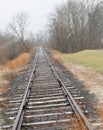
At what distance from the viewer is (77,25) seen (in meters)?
64.5

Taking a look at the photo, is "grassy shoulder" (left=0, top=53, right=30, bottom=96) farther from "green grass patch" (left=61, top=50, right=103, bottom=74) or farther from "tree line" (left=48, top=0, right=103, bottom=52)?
"tree line" (left=48, top=0, right=103, bottom=52)

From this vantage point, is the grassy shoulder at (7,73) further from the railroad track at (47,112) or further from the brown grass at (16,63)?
the railroad track at (47,112)

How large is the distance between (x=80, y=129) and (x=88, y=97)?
13.5ft

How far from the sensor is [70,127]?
7.12 meters

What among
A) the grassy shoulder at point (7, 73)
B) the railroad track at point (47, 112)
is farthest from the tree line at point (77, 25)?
the railroad track at point (47, 112)

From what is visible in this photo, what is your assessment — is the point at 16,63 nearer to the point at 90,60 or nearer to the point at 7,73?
the point at 90,60

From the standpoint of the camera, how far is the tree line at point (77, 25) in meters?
63.2

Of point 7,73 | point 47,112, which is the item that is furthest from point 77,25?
point 47,112

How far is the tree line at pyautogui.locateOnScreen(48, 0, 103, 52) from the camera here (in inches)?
2488

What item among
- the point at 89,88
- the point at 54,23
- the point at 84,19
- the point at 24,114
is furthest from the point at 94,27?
the point at 24,114

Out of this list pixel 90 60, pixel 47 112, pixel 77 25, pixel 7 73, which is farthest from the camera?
pixel 77 25

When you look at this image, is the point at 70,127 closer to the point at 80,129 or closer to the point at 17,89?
the point at 80,129

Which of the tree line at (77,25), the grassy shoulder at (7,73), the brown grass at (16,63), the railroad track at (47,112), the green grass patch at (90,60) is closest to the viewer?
the railroad track at (47,112)

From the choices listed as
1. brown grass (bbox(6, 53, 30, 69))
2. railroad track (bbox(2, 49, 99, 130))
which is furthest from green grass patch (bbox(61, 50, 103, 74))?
railroad track (bbox(2, 49, 99, 130))
